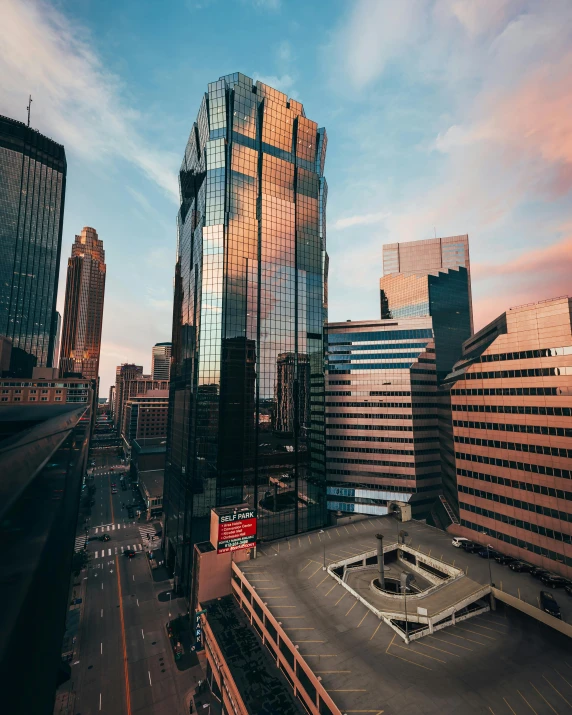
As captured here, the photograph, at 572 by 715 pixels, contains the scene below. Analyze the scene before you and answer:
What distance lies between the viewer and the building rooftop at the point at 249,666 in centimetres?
3619

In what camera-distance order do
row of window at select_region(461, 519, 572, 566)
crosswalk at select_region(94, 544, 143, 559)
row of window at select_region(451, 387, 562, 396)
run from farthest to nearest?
crosswalk at select_region(94, 544, 143, 559) → row of window at select_region(451, 387, 562, 396) → row of window at select_region(461, 519, 572, 566)

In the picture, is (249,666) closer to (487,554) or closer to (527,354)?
(487,554)

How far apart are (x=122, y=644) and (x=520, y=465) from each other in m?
76.1

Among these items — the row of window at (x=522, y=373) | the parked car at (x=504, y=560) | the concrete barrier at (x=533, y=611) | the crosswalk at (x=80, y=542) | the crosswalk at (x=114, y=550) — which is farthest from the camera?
the crosswalk at (x=114, y=550)

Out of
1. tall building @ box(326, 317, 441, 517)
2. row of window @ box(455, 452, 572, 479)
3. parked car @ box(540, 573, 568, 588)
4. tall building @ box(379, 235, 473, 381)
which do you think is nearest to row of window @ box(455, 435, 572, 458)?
row of window @ box(455, 452, 572, 479)

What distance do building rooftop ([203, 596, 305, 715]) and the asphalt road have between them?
12.3 metres

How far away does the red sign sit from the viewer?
183ft

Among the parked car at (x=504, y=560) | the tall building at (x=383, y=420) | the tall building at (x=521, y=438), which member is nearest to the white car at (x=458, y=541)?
the tall building at (x=521, y=438)

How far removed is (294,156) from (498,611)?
109 m

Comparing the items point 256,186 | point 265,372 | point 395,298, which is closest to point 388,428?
point 265,372

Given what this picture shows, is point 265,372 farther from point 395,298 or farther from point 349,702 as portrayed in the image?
point 395,298

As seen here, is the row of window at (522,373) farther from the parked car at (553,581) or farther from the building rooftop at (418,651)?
the building rooftop at (418,651)

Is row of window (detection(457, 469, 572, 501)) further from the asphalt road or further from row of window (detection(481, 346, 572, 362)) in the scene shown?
the asphalt road

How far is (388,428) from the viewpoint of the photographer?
91.4 meters
